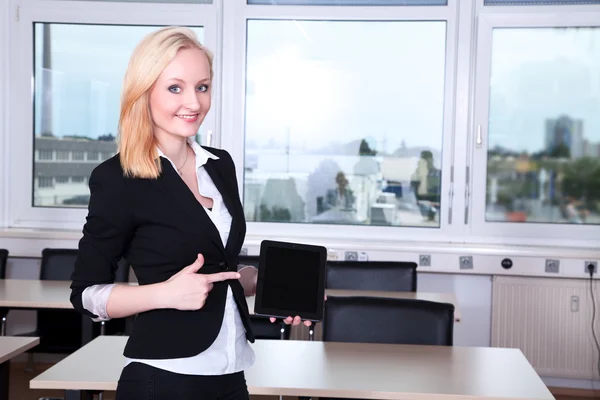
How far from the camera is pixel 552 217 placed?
17.0 feet

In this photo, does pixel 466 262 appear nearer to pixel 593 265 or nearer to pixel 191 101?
pixel 593 265

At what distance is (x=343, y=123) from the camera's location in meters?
5.31

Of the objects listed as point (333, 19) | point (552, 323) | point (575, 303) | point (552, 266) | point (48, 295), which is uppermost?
point (333, 19)

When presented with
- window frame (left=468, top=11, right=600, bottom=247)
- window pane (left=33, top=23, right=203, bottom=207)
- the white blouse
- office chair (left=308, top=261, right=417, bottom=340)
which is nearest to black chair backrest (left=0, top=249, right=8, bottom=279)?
window pane (left=33, top=23, right=203, bottom=207)

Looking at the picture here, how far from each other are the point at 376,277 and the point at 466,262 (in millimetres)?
1087

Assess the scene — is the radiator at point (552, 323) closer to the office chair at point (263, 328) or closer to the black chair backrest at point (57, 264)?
the office chair at point (263, 328)

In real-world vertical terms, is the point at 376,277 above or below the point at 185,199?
below

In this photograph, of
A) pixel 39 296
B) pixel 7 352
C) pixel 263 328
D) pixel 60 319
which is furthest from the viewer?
pixel 60 319

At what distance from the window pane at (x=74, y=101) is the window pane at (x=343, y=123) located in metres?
0.99

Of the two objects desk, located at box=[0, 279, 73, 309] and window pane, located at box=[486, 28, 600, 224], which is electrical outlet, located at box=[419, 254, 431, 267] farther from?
desk, located at box=[0, 279, 73, 309]

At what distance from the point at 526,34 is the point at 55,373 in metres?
3.90

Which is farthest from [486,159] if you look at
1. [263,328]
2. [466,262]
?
[263,328]

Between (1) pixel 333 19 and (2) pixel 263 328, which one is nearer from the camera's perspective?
(2) pixel 263 328

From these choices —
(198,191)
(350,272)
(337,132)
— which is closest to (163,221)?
(198,191)
